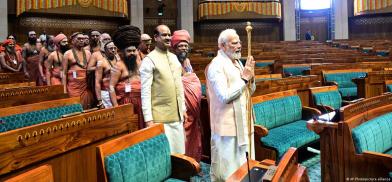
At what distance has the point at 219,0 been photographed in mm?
16750

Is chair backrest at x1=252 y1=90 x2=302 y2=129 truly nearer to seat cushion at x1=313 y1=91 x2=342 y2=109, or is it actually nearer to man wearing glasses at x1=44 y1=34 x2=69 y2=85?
seat cushion at x1=313 y1=91 x2=342 y2=109

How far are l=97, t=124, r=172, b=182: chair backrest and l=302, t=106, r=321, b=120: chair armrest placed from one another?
2416 mm

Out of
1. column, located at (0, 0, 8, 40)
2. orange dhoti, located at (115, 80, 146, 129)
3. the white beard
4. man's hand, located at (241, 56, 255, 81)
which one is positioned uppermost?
column, located at (0, 0, 8, 40)

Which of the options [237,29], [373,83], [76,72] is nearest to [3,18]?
[76,72]

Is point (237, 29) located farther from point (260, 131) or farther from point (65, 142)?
point (65, 142)

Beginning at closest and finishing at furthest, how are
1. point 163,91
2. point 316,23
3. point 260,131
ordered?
point 163,91 < point 260,131 < point 316,23

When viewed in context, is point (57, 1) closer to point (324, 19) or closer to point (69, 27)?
point (69, 27)

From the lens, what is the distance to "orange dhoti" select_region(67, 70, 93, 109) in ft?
14.4

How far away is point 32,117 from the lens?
2.78 metres

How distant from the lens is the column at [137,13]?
14.8 metres

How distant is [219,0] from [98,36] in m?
12.7

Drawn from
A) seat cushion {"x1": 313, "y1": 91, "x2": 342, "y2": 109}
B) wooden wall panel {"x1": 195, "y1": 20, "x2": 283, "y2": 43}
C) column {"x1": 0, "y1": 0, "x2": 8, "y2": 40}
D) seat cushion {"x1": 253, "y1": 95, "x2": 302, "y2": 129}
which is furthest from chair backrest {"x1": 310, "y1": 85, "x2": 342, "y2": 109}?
wooden wall panel {"x1": 195, "y1": 20, "x2": 283, "y2": 43}

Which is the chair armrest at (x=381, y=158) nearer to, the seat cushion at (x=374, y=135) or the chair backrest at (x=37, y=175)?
the seat cushion at (x=374, y=135)

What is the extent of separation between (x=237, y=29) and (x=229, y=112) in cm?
1503
